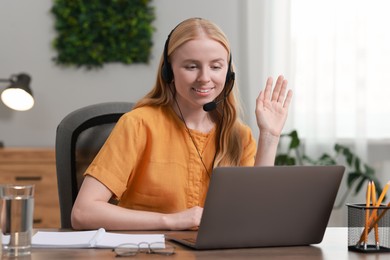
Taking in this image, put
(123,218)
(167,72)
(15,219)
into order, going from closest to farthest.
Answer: (15,219)
(123,218)
(167,72)

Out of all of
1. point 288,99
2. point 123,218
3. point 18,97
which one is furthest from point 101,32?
point 123,218

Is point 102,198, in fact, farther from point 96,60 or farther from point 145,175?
point 96,60

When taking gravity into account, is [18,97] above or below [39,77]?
below

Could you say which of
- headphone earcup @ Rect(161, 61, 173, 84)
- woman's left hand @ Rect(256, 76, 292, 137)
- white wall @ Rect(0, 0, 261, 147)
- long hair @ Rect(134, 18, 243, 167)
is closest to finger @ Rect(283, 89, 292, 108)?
woman's left hand @ Rect(256, 76, 292, 137)

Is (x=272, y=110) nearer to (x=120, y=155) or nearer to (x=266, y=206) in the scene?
(x=120, y=155)

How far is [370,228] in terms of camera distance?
155 cm

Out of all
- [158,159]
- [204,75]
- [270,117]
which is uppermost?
[204,75]

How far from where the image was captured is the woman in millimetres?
2002

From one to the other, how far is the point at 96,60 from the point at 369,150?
1.69 metres

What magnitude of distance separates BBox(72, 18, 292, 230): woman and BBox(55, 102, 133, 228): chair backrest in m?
0.15

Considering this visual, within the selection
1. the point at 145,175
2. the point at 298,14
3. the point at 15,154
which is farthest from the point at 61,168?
the point at 298,14

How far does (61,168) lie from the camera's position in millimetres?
2162

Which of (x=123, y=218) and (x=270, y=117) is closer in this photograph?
(x=123, y=218)

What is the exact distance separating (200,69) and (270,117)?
23cm
